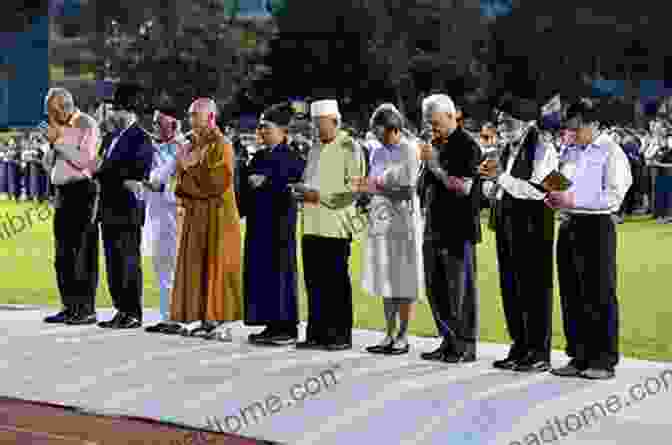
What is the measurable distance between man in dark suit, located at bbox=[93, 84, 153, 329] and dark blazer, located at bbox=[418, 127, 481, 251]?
9.75 ft

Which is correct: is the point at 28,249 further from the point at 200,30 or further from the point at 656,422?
the point at 200,30

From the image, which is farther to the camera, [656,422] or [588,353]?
[588,353]

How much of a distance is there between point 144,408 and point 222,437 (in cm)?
89

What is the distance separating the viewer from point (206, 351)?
11375 mm

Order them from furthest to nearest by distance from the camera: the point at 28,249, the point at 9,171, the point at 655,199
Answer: the point at 9,171, the point at 655,199, the point at 28,249

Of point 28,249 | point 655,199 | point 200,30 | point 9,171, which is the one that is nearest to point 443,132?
point 28,249

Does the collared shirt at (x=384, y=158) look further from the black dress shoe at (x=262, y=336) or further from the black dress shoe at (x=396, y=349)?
the black dress shoe at (x=262, y=336)

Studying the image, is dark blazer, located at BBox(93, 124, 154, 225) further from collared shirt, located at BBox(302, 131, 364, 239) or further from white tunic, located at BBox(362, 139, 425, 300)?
white tunic, located at BBox(362, 139, 425, 300)

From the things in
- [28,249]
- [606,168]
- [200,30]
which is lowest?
[28,249]

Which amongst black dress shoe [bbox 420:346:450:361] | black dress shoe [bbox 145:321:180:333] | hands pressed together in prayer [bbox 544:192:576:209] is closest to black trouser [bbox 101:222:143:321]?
black dress shoe [bbox 145:321:180:333]

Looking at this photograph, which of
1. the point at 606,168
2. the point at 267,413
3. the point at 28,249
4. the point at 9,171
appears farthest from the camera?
the point at 9,171

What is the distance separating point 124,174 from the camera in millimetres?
12586

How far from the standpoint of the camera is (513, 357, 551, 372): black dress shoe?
10336mm

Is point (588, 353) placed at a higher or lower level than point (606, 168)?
lower
